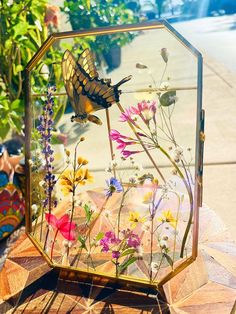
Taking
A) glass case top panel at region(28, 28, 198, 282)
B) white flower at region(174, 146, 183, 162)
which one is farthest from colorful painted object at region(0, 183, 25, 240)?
white flower at region(174, 146, 183, 162)

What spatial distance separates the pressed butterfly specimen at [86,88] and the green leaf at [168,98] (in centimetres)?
20

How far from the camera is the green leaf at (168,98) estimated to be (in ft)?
5.07

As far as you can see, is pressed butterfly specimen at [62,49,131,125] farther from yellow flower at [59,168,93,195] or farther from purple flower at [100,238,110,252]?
purple flower at [100,238,110,252]

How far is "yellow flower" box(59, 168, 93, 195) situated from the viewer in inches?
69.4

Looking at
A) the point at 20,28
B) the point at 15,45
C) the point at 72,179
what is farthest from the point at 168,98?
the point at 15,45

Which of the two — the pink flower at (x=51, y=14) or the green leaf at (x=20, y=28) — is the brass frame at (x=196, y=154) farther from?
the pink flower at (x=51, y=14)

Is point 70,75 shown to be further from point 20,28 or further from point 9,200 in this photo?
point 20,28

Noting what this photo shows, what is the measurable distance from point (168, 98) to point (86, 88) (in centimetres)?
37

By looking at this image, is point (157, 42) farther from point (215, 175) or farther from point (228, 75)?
point (215, 175)

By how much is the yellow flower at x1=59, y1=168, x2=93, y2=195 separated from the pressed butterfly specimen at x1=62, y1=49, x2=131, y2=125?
248 millimetres

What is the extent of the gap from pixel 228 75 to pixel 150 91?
614cm

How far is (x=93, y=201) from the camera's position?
8.12 ft

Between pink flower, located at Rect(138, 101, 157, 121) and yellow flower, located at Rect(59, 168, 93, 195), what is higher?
pink flower, located at Rect(138, 101, 157, 121)

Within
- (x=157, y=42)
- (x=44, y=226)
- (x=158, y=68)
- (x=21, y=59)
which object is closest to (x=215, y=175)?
(x=44, y=226)
